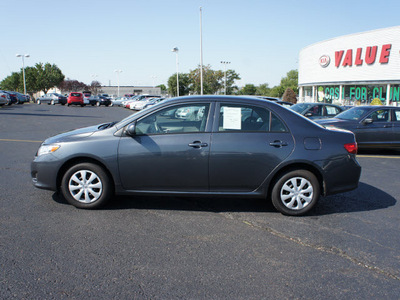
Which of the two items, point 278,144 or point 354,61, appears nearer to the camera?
point 278,144

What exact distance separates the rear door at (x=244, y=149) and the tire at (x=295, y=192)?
0.25 m

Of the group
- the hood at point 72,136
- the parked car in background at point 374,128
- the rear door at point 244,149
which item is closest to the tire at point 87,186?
the hood at point 72,136

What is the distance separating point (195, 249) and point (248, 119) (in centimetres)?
199

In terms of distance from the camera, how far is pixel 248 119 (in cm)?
506

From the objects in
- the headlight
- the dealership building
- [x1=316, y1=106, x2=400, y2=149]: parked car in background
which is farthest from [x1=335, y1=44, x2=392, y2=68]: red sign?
the headlight

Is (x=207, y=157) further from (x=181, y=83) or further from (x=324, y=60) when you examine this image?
(x=181, y=83)

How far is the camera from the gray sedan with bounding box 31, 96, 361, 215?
4.91 meters

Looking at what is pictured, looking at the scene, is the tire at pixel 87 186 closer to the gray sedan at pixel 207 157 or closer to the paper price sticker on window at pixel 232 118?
the gray sedan at pixel 207 157

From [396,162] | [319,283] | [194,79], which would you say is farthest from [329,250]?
[194,79]

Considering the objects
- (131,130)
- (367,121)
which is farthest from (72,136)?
(367,121)

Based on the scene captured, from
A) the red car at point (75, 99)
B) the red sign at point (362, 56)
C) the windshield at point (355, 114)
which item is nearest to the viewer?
the windshield at point (355, 114)

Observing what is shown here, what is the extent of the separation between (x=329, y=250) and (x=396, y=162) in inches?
261

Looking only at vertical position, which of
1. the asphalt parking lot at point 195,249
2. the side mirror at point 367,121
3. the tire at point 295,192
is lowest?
the asphalt parking lot at point 195,249

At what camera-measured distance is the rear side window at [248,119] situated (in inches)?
198
